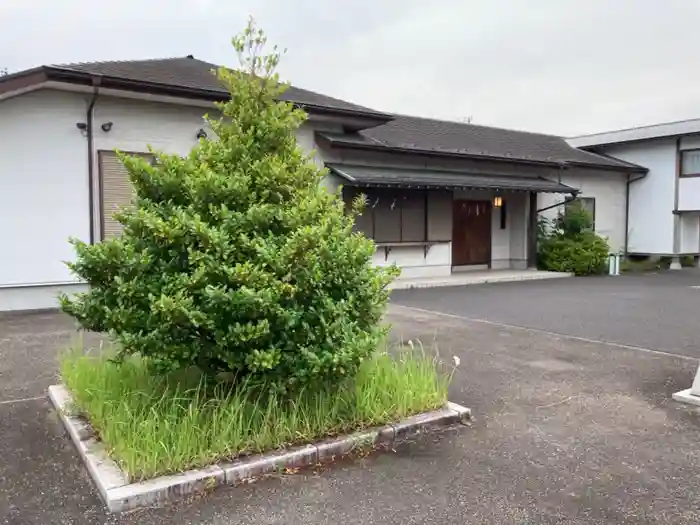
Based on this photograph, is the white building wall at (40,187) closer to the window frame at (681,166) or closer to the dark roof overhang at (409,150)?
the dark roof overhang at (409,150)

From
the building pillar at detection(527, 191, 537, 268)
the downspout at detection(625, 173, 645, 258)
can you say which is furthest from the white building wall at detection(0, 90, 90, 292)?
the downspout at detection(625, 173, 645, 258)

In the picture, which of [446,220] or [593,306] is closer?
[593,306]

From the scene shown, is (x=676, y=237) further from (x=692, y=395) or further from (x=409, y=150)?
(x=692, y=395)

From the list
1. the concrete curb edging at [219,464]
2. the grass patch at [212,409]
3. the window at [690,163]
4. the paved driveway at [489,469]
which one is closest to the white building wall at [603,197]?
the window at [690,163]

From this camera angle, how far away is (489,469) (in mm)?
3240

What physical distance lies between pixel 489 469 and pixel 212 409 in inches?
64.9

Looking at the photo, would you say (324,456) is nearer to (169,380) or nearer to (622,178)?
(169,380)

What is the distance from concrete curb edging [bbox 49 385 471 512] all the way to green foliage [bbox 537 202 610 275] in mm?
12298

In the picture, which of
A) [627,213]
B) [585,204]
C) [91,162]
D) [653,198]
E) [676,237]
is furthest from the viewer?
[627,213]

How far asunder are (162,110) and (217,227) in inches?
279

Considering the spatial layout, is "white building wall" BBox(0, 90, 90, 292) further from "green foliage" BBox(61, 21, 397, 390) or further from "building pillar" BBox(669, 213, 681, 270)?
"building pillar" BBox(669, 213, 681, 270)

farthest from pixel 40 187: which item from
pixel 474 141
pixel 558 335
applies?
pixel 474 141

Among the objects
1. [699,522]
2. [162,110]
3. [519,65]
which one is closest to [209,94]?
[162,110]

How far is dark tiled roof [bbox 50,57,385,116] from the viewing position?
358 inches
